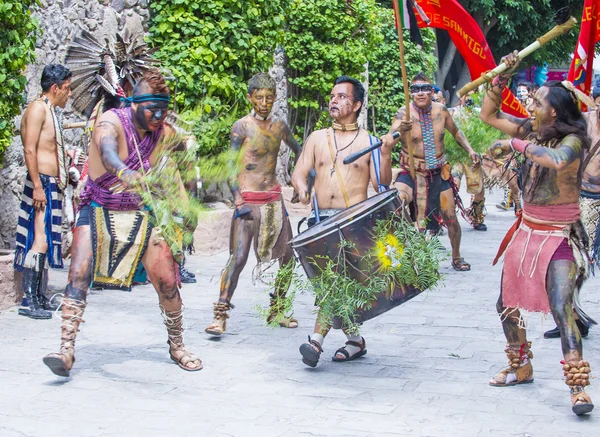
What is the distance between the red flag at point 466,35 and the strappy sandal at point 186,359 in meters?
2.63

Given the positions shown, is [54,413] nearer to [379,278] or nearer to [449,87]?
[379,278]

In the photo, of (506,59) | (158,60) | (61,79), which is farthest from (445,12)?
(158,60)

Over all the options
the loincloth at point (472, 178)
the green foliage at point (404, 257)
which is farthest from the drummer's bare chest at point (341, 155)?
Answer: the loincloth at point (472, 178)

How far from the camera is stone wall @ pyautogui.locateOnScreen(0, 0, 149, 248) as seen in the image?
8320mm

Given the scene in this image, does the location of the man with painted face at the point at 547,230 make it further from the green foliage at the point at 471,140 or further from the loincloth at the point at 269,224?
the green foliage at the point at 471,140

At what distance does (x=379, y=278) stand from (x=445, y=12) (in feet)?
7.19

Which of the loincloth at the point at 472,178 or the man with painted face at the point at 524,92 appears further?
the man with painted face at the point at 524,92

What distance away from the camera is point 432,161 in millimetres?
9211

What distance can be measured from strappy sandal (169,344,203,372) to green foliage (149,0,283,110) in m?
4.51

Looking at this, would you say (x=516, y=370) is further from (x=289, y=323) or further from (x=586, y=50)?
(x=586, y=50)

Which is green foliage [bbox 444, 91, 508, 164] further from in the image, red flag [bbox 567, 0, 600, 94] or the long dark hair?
the long dark hair

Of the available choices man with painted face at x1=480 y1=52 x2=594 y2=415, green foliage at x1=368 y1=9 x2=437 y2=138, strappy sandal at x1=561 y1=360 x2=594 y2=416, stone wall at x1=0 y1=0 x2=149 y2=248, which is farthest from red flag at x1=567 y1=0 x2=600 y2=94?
green foliage at x1=368 y1=9 x2=437 y2=138

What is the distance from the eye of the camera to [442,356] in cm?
588

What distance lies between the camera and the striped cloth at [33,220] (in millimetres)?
6996
